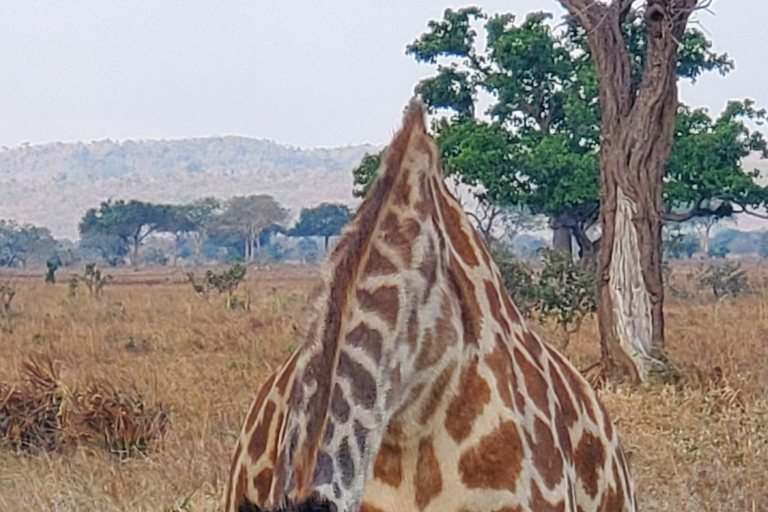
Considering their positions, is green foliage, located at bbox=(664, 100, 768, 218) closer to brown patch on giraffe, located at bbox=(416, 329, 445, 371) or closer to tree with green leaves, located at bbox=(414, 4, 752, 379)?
tree with green leaves, located at bbox=(414, 4, 752, 379)

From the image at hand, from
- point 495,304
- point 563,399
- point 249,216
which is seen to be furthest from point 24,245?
point 495,304

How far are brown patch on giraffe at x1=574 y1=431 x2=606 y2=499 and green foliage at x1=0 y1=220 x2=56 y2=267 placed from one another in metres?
63.6

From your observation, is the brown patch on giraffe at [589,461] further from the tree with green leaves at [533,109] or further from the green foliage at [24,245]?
the green foliage at [24,245]

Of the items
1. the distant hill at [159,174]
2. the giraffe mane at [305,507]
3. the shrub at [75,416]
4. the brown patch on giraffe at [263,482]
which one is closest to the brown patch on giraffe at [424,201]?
the giraffe mane at [305,507]

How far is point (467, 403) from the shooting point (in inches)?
97.9

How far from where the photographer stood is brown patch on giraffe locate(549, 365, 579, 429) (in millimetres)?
3031

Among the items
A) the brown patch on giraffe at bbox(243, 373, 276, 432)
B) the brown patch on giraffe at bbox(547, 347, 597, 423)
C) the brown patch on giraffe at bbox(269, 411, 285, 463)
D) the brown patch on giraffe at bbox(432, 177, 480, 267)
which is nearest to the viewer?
the brown patch on giraffe at bbox(432, 177, 480, 267)

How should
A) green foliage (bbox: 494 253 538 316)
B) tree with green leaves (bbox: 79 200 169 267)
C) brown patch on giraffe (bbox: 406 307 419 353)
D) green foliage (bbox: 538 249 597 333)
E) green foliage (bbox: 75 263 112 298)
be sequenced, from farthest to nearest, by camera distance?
1. tree with green leaves (bbox: 79 200 169 267)
2. green foliage (bbox: 75 263 112 298)
3. green foliage (bbox: 494 253 538 316)
4. green foliage (bbox: 538 249 597 333)
5. brown patch on giraffe (bbox: 406 307 419 353)

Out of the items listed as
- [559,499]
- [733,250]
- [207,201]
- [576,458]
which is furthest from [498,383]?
[733,250]

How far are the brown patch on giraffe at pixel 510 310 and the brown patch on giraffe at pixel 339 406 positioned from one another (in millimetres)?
711

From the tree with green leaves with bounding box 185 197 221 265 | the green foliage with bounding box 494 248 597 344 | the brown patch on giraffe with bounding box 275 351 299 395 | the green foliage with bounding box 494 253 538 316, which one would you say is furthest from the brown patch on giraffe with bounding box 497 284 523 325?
the tree with green leaves with bounding box 185 197 221 265

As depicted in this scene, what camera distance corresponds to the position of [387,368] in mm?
2311

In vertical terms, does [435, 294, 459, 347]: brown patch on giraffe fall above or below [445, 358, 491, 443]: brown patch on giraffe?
above

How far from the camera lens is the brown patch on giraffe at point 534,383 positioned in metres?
2.73
